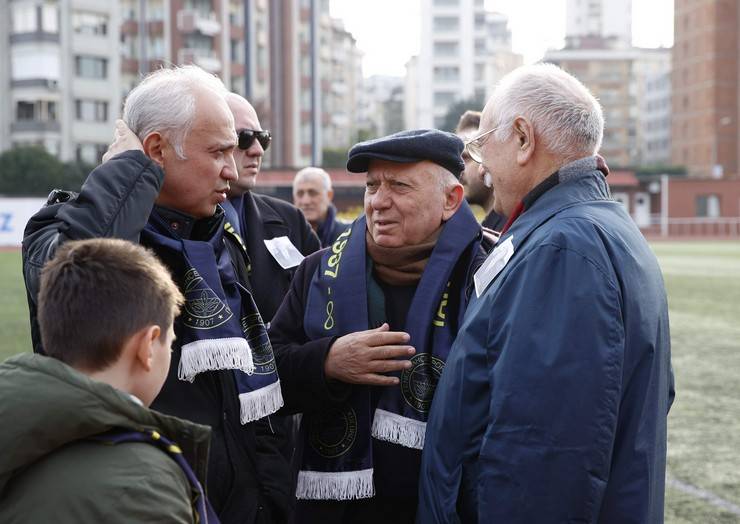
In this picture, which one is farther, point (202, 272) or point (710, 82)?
point (710, 82)

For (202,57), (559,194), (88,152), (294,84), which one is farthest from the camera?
(294,84)

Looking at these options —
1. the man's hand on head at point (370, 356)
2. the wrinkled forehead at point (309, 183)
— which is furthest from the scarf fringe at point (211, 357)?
the wrinkled forehead at point (309, 183)

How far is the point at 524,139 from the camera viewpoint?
9.00 feet

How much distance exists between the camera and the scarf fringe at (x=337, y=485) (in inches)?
119

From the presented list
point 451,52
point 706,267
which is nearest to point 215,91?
point 706,267

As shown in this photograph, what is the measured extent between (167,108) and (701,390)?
27.2ft

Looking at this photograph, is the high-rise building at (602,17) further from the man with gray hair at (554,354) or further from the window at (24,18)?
the man with gray hair at (554,354)

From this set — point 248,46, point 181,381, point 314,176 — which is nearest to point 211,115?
point 181,381

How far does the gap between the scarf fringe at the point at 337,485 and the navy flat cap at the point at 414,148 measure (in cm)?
104

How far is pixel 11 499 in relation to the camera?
6.11 ft

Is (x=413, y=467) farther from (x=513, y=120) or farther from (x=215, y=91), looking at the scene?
(x=215, y=91)

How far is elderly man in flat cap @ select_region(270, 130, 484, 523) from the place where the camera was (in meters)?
3.03

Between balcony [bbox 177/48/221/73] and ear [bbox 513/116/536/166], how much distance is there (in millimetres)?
61502

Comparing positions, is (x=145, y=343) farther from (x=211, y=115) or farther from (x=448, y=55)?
(x=448, y=55)
